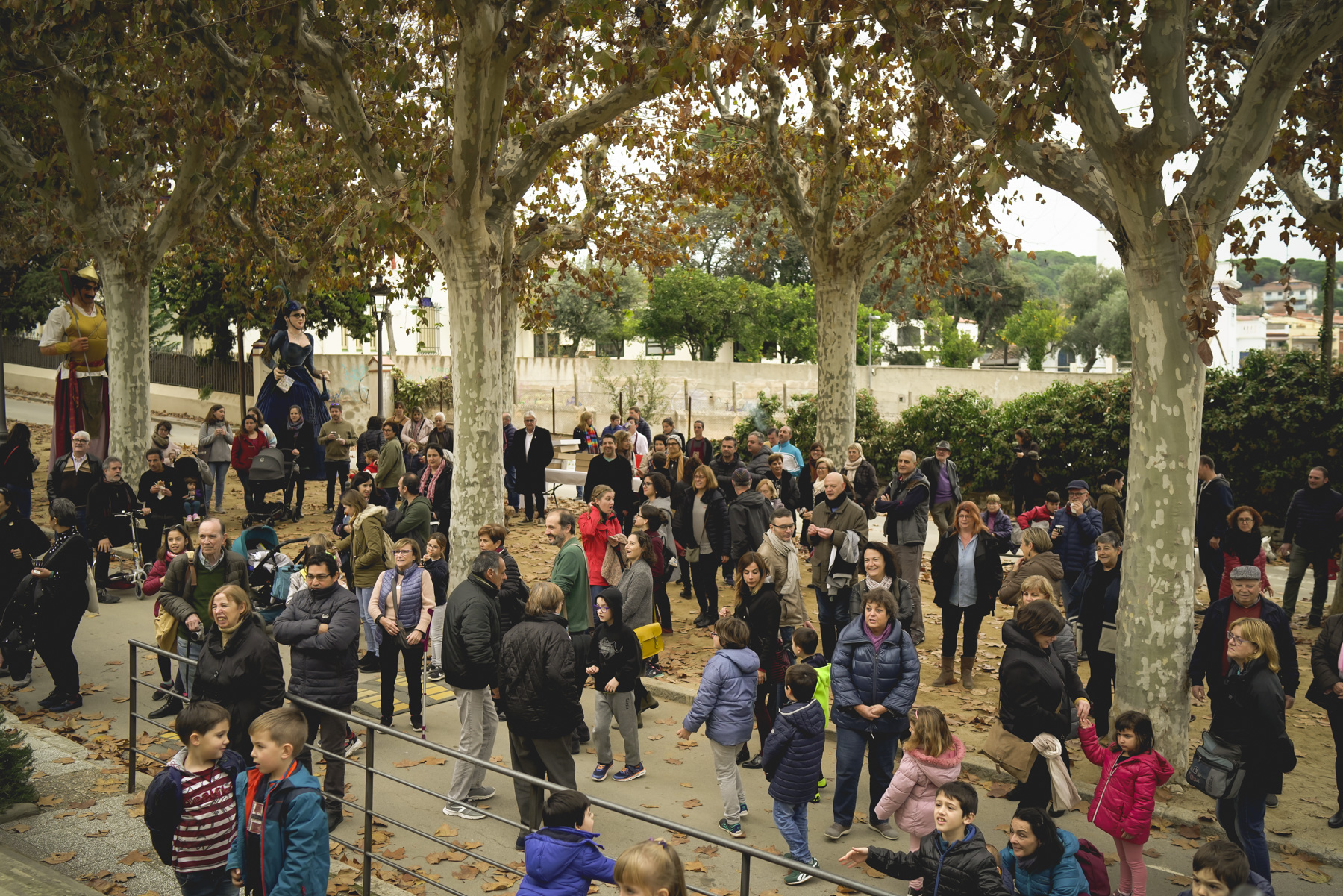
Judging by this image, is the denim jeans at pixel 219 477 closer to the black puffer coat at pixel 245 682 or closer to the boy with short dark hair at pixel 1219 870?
the black puffer coat at pixel 245 682

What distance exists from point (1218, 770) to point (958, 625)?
12.1 ft

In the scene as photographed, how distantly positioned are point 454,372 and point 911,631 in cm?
571

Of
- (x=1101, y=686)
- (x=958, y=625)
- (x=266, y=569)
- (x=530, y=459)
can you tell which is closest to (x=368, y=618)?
(x=266, y=569)

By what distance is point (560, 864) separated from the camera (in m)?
4.66

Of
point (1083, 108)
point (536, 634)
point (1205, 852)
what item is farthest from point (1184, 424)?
point (536, 634)

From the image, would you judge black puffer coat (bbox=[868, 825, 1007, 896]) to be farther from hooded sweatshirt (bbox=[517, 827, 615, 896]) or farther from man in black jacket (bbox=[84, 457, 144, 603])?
man in black jacket (bbox=[84, 457, 144, 603])

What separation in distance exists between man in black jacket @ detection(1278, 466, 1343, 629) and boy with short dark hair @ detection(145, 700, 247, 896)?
11.1 metres

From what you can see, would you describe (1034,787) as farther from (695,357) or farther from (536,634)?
(695,357)

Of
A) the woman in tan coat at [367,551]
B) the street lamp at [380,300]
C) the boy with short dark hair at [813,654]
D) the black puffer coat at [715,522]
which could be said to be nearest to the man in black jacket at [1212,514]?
the black puffer coat at [715,522]

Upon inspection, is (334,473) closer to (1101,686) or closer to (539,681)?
(539,681)

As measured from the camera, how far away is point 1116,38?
861 centimetres

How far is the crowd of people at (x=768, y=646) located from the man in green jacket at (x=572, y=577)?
Result: 3 centimetres

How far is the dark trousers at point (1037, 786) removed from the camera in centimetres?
675

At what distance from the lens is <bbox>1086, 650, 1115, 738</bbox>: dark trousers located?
8.94 meters
